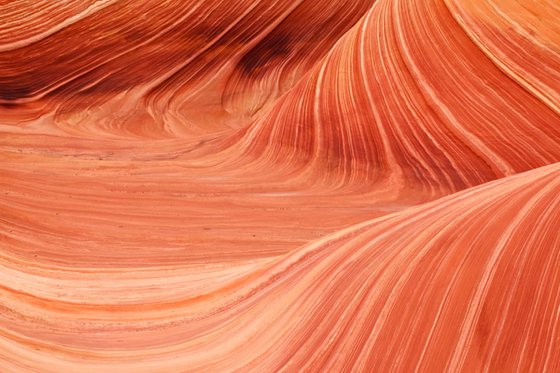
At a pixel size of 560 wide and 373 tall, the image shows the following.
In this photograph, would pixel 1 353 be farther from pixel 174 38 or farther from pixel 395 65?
pixel 174 38

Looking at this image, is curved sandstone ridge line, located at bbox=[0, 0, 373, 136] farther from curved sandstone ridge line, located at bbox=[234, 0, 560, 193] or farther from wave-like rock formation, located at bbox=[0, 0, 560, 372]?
curved sandstone ridge line, located at bbox=[234, 0, 560, 193]

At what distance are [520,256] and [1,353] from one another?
0.66 metres

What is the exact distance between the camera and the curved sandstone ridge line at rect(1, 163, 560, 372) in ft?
2.81

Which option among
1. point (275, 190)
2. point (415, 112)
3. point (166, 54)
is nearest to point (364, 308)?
point (275, 190)

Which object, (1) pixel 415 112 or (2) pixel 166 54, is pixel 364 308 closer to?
(1) pixel 415 112

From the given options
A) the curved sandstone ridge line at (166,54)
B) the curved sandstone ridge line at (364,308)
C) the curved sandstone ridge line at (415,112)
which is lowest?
the curved sandstone ridge line at (364,308)

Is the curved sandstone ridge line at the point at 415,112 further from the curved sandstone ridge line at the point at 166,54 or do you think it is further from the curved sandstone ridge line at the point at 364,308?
the curved sandstone ridge line at the point at 166,54

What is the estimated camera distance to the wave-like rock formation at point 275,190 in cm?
93

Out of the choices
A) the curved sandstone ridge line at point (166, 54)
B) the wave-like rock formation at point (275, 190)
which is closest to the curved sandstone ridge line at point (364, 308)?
the wave-like rock formation at point (275, 190)

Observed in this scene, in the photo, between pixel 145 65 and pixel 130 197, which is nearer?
pixel 130 197

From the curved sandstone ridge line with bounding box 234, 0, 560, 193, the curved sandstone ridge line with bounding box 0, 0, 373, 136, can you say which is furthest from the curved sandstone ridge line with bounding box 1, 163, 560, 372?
the curved sandstone ridge line with bounding box 0, 0, 373, 136

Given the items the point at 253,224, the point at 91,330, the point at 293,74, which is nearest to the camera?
the point at 91,330

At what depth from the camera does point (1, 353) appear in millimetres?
1002

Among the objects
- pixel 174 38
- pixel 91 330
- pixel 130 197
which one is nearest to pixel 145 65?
pixel 174 38
